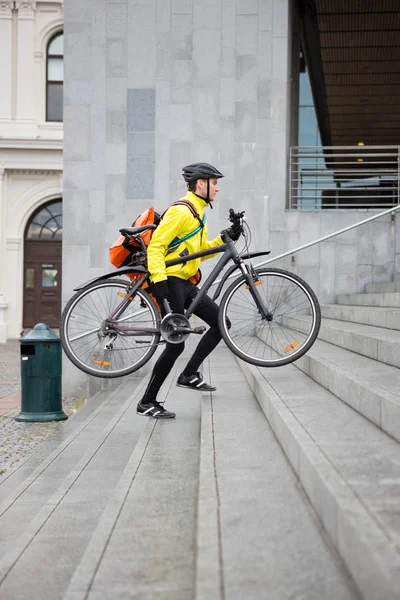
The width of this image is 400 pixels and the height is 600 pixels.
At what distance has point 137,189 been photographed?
11406 millimetres

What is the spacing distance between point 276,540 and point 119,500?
1.15m

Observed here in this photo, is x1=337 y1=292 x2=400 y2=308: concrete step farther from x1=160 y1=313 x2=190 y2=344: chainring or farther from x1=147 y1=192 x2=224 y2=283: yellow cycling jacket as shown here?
x1=160 y1=313 x2=190 y2=344: chainring

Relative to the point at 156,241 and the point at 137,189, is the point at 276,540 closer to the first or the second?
the point at 156,241

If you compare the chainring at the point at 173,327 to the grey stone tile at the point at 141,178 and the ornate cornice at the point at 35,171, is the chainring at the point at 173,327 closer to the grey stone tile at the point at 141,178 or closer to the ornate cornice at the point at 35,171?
the grey stone tile at the point at 141,178

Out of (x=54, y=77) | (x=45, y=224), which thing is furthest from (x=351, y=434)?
(x=54, y=77)

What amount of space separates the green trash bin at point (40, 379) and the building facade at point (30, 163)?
19533 mm

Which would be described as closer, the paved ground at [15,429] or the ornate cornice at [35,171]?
the paved ground at [15,429]

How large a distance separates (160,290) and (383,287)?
516 cm

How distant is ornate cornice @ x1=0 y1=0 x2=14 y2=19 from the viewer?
28.6m

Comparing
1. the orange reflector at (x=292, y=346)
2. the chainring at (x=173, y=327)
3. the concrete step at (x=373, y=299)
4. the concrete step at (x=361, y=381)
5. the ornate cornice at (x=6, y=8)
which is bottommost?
the concrete step at (x=361, y=381)

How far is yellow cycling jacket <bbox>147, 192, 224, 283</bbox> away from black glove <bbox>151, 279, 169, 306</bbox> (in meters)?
0.03

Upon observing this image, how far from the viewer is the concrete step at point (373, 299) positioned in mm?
7991

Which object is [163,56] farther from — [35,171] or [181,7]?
[35,171]

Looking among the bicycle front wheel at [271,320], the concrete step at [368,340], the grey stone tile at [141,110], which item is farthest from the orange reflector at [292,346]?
the grey stone tile at [141,110]
